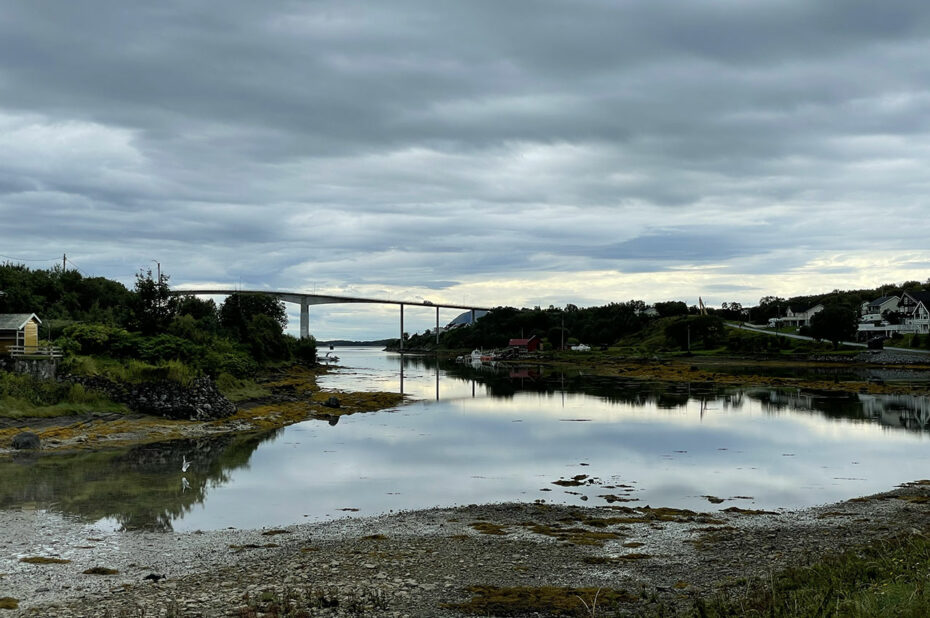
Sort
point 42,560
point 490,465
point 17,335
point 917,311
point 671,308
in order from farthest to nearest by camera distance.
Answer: point 671,308 → point 917,311 → point 17,335 → point 490,465 → point 42,560

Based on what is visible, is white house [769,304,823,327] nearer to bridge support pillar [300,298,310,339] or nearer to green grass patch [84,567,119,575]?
bridge support pillar [300,298,310,339]

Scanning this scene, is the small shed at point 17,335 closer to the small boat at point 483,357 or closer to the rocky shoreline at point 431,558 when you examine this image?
the rocky shoreline at point 431,558

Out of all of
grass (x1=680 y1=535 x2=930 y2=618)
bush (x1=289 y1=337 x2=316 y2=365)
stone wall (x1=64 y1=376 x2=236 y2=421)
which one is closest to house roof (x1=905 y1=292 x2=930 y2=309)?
bush (x1=289 y1=337 x2=316 y2=365)

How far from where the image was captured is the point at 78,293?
66.1m

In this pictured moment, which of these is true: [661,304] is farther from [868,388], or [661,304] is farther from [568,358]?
[868,388]

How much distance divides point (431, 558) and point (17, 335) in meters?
34.2

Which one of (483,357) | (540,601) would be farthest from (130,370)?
(483,357)

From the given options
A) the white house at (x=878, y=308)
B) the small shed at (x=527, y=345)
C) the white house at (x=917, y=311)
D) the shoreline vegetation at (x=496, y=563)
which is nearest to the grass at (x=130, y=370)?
the shoreline vegetation at (x=496, y=563)

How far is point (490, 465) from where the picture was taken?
94.3 ft

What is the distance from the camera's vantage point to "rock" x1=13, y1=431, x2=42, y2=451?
96.5ft

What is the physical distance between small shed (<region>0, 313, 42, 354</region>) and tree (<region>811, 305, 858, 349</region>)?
3930 inches

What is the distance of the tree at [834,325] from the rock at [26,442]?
4012 inches

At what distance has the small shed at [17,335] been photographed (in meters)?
39.1

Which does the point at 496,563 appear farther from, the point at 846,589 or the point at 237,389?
the point at 237,389
